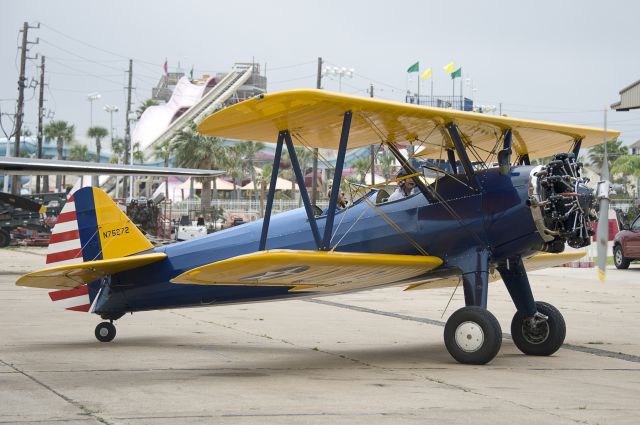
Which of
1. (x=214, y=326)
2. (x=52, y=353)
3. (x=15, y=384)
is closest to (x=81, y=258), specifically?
(x=52, y=353)

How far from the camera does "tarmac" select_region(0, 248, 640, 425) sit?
6.49 meters

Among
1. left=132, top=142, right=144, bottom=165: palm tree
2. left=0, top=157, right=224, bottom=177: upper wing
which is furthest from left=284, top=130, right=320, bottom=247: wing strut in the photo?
left=132, top=142, right=144, bottom=165: palm tree

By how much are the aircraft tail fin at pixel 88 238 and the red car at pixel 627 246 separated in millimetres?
17344

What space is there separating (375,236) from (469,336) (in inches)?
59.2

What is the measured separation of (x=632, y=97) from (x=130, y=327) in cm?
2319

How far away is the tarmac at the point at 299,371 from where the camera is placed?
21.3 feet

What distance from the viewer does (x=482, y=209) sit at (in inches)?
375

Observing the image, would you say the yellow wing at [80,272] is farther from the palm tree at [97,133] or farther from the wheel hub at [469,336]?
the palm tree at [97,133]

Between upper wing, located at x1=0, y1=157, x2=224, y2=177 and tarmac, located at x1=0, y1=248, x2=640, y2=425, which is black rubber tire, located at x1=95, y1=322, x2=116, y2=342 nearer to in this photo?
tarmac, located at x1=0, y1=248, x2=640, y2=425

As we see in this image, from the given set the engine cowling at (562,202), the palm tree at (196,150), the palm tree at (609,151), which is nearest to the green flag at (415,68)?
the palm tree at (196,150)

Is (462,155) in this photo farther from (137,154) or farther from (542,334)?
(137,154)

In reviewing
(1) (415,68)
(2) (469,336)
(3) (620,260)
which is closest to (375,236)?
(2) (469,336)

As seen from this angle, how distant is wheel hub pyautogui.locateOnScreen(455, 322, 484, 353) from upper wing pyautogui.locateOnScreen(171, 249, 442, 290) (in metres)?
0.76

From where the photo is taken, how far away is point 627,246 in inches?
1005
